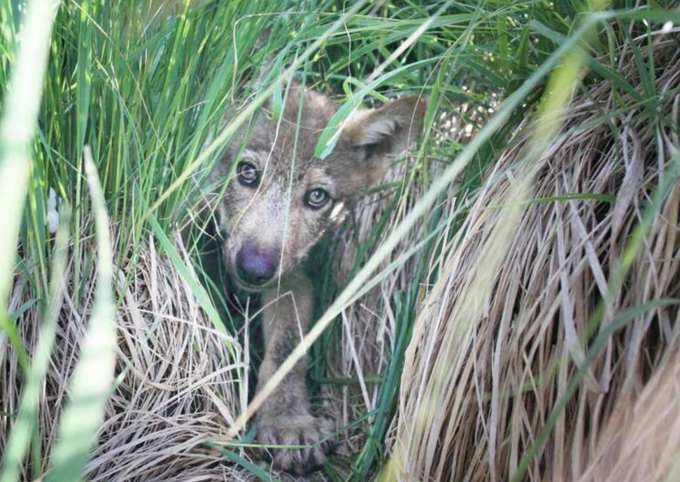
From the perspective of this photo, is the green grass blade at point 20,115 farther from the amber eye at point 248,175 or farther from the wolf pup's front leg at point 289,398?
the amber eye at point 248,175

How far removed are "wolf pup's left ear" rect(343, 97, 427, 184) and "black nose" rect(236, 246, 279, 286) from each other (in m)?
0.61

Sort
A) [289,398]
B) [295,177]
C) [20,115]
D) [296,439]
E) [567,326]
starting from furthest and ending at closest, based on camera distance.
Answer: [295,177], [289,398], [296,439], [567,326], [20,115]

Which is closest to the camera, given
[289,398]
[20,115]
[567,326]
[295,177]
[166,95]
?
[20,115]

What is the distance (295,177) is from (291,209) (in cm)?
12

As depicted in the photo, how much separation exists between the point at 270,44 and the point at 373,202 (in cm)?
81

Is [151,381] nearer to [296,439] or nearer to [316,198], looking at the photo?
[296,439]

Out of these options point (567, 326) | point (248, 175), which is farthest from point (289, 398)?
point (567, 326)

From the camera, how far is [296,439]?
2.45m

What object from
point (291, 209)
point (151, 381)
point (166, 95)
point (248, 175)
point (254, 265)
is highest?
point (166, 95)

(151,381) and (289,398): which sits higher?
(151,381)

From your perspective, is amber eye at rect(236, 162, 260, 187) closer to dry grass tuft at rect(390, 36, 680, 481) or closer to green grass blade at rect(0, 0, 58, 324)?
dry grass tuft at rect(390, 36, 680, 481)

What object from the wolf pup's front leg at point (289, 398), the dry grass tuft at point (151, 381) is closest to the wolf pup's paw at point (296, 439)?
the wolf pup's front leg at point (289, 398)

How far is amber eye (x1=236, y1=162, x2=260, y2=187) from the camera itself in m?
2.81

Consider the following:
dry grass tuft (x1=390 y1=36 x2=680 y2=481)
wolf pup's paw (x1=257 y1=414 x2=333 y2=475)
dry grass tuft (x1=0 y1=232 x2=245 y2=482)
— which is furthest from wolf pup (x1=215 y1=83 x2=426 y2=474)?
dry grass tuft (x1=390 y1=36 x2=680 y2=481)
